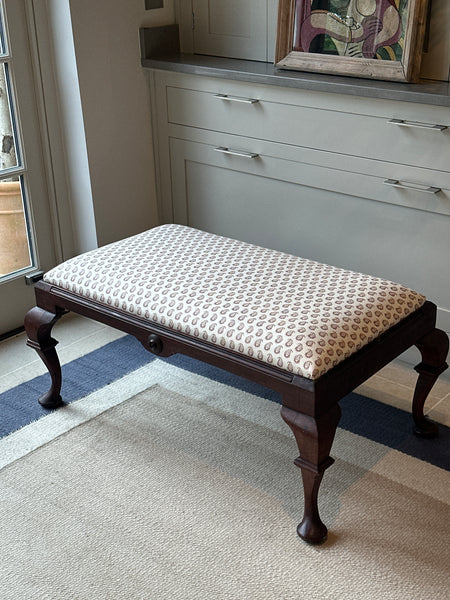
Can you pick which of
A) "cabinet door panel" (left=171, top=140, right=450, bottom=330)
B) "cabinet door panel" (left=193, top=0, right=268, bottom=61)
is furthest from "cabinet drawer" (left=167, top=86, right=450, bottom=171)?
"cabinet door panel" (left=193, top=0, right=268, bottom=61)

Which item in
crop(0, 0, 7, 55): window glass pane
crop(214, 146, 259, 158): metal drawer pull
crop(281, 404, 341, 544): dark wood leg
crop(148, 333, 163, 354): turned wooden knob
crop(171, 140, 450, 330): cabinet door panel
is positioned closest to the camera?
crop(281, 404, 341, 544): dark wood leg

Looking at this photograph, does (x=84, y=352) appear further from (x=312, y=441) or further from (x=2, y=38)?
(x=312, y=441)

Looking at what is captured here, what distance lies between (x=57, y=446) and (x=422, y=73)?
1628mm

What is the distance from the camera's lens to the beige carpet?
1748mm

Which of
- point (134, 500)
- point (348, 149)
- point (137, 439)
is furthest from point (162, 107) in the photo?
point (134, 500)

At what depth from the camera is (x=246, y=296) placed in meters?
1.95

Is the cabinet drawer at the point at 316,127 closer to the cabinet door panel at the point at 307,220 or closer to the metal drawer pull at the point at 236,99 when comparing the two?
the metal drawer pull at the point at 236,99

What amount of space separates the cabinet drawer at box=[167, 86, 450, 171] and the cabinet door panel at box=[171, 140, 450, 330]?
0.38 feet

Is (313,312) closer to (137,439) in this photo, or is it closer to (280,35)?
(137,439)

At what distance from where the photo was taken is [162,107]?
9.80 ft

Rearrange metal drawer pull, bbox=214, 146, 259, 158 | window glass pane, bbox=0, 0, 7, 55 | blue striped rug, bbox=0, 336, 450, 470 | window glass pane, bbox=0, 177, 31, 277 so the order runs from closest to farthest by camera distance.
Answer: blue striped rug, bbox=0, 336, 450, 470 < window glass pane, bbox=0, 0, 7, 55 < metal drawer pull, bbox=214, 146, 259, 158 < window glass pane, bbox=0, 177, 31, 277

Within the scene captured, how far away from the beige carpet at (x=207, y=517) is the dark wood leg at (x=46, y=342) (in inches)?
6.5

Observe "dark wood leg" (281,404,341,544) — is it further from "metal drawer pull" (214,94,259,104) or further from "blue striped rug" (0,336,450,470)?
"metal drawer pull" (214,94,259,104)

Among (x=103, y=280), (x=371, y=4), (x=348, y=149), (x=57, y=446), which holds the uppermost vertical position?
(x=371, y=4)
